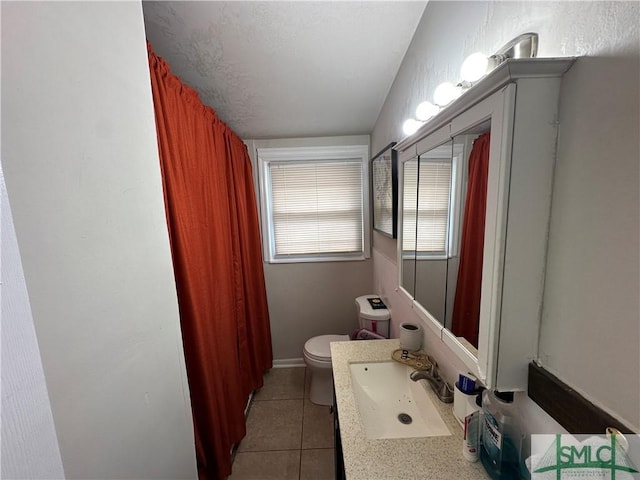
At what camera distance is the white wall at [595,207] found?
1.33ft

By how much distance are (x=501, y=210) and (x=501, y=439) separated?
1.90 ft

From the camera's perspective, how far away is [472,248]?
0.75 m

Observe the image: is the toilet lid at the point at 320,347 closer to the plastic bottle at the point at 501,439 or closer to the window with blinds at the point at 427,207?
the window with blinds at the point at 427,207

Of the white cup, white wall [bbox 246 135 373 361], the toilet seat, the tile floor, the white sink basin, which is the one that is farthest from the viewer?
white wall [bbox 246 135 373 361]

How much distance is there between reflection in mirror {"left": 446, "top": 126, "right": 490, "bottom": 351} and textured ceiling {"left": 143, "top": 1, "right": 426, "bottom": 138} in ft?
2.87

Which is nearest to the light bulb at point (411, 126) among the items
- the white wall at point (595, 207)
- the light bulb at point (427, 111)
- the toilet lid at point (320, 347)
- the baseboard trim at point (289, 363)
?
the light bulb at point (427, 111)

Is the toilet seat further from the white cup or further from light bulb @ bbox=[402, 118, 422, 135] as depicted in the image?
light bulb @ bbox=[402, 118, 422, 135]

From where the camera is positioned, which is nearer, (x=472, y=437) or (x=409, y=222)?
(x=472, y=437)

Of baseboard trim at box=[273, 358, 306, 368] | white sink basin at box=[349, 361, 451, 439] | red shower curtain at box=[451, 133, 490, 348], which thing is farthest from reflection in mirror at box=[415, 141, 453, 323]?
baseboard trim at box=[273, 358, 306, 368]

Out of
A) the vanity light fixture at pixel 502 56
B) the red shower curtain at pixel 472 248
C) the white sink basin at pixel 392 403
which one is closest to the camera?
the vanity light fixture at pixel 502 56

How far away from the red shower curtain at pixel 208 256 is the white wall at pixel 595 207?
1230mm

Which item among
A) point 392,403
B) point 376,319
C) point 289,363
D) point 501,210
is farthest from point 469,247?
point 289,363

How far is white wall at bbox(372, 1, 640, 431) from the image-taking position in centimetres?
41

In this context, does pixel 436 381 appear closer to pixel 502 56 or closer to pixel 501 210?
pixel 501 210
